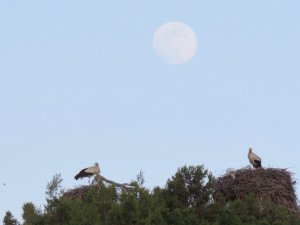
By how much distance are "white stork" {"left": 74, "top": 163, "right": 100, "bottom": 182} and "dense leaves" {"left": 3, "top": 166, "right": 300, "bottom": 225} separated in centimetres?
159

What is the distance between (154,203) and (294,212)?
5.97m

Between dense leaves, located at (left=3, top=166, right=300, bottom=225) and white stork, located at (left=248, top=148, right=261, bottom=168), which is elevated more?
white stork, located at (left=248, top=148, right=261, bottom=168)

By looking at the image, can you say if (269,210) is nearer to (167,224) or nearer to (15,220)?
(167,224)

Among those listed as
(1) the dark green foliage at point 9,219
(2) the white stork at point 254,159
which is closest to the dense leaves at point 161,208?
(1) the dark green foliage at point 9,219

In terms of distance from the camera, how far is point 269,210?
3738 centimetres

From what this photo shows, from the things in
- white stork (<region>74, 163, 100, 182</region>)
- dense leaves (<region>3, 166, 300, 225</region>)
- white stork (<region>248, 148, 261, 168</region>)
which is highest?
white stork (<region>248, 148, 261, 168</region>)

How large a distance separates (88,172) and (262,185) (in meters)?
7.05

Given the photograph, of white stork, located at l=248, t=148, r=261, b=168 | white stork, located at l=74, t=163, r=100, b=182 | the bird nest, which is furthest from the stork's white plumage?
white stork, located at l=248, t=148, r=261, b=168

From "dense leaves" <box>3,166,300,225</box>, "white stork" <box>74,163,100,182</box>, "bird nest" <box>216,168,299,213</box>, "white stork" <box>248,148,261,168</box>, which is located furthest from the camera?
"white stork" <box>248,148,261,168</box>

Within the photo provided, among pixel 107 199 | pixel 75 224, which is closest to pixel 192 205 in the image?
pixel 107 199

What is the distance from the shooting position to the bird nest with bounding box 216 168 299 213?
3841 centimetres

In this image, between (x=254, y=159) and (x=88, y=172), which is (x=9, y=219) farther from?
(x=254, y=159)

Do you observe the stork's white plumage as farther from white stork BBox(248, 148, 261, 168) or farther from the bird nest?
white stork BBox(248, 148, 261, 168)

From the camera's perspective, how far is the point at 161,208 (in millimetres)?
35969
